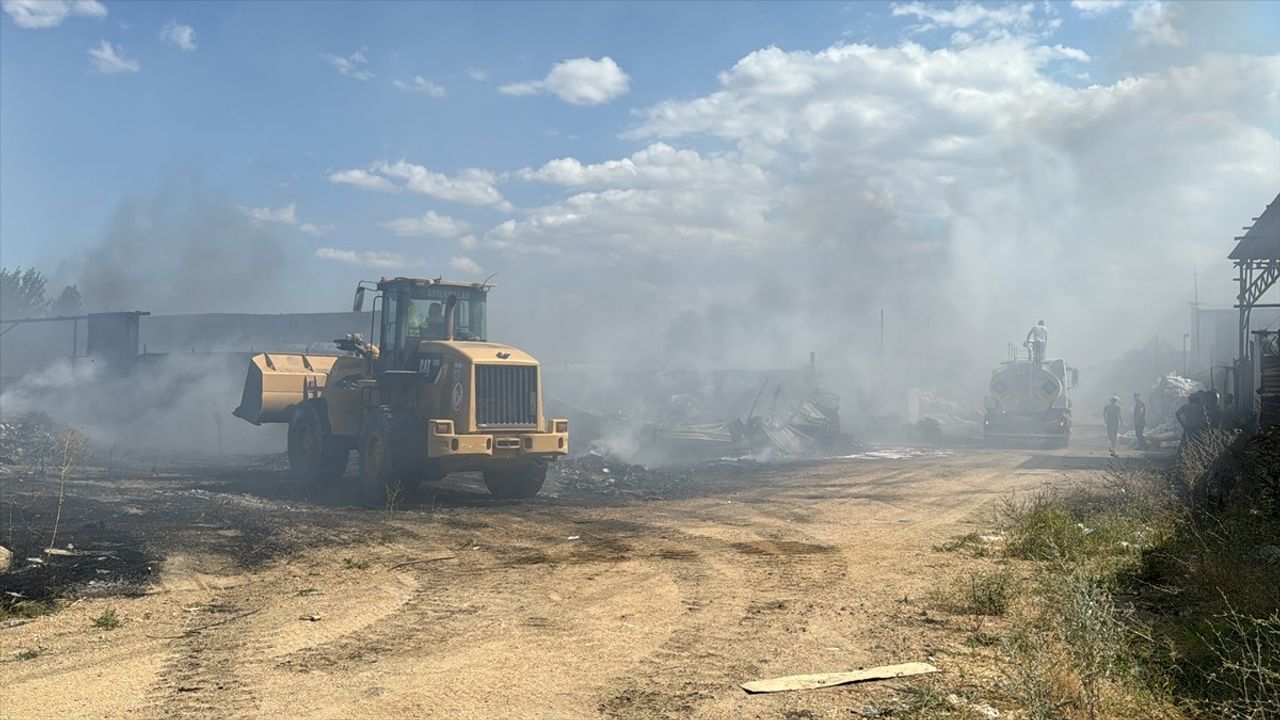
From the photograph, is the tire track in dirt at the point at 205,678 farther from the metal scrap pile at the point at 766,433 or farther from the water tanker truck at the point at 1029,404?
the water tanker truck at the point at 1029,404

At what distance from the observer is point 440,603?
7594 mm

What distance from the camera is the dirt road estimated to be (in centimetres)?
518

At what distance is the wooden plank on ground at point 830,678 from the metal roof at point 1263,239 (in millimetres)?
18330

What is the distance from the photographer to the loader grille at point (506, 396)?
1345cm

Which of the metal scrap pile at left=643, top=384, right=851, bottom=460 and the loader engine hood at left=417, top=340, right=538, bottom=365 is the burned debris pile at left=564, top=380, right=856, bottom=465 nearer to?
the metal scrap pile at left=643, top=384, right=851, bottom=460

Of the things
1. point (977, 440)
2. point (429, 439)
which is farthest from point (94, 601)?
point (977, 440)

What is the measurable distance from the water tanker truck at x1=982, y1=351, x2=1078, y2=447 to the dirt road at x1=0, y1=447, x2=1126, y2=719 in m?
17.1

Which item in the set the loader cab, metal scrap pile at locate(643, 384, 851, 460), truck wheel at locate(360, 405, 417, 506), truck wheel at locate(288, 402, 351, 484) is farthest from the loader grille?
metal scrap pile at locate(643, 384, 851, 460)

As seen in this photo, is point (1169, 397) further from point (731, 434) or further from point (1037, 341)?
point (731, 434)

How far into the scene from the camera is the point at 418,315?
48.2ft

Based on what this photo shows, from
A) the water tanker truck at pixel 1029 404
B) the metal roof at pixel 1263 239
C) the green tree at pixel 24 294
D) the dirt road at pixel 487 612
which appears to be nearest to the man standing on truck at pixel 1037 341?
the water tanker truck at pixel 1029 404

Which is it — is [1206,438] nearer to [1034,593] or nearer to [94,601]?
[1034,593]

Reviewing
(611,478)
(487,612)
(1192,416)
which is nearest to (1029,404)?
(1192,416)

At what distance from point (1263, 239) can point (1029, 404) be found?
32.7 ft
